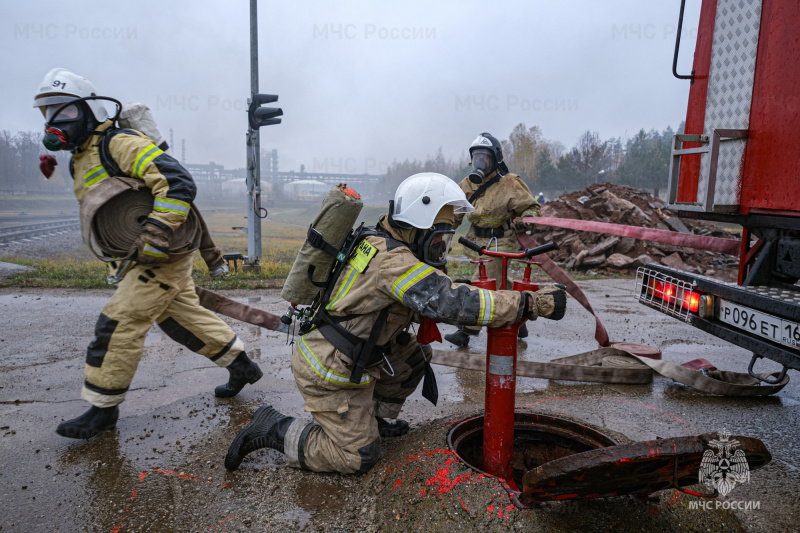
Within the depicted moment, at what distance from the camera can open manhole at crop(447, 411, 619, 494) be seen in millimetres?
2853

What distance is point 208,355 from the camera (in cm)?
373

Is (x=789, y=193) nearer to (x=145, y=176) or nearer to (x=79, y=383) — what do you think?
(x=145, y=176)

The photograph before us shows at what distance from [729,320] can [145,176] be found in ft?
11.5

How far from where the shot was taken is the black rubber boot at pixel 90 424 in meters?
3.12

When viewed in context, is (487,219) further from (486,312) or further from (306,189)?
(306,189)

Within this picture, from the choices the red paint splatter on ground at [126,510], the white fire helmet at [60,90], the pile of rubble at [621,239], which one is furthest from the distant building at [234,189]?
the red paint splatter on ground at [126,510]

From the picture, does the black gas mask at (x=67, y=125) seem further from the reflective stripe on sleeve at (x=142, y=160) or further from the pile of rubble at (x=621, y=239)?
the pile of rubble at (x=621, y=239)

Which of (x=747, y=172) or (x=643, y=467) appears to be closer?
(x=643, y=467)

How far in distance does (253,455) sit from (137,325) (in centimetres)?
110

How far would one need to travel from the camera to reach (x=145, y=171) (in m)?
3.29

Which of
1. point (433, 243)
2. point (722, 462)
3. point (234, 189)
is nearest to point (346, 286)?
point (433, 243)

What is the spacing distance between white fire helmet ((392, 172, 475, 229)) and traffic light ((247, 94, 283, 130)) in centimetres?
741

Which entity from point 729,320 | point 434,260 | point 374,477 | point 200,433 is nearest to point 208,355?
point 200,433

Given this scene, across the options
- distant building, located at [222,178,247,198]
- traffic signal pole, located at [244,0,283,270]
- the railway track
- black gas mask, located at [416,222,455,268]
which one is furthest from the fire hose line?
distant building, located at [222,178,247,198]
